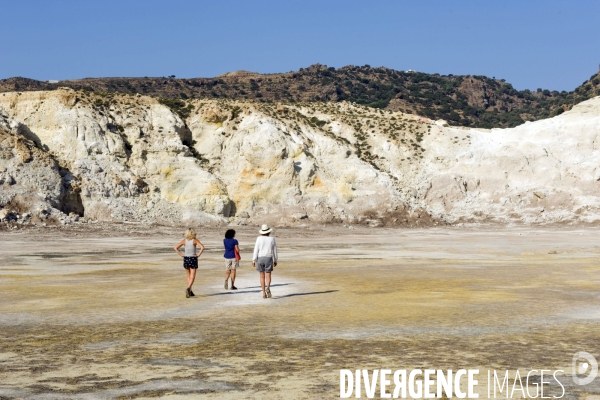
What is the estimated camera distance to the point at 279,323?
13266 mm

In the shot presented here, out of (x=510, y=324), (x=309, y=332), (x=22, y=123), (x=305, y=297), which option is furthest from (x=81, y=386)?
(x=22, y=123)

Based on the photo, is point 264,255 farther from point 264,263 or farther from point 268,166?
point 268,166

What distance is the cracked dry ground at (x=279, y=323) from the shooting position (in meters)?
8.91

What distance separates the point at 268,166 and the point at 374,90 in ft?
293

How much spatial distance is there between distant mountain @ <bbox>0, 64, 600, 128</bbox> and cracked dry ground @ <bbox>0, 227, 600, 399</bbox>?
81454mm

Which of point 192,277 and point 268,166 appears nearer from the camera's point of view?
point 192,277

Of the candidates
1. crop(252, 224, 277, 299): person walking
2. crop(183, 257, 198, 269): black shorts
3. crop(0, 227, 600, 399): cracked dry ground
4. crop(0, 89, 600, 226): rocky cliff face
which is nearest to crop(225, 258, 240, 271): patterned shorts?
crop(0, 227, 600, 399): cracked dry ground

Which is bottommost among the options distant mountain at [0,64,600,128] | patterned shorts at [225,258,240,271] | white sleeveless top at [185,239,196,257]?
patterned shorts at [225,258,240,271]

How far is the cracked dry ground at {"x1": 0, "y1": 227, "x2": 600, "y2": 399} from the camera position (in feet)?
29.2

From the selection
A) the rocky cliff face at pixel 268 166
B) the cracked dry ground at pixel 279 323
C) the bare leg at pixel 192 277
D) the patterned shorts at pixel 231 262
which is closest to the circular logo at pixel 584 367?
the cracked dry ground at pixel 279 323

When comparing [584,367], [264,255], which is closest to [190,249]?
[264,255]

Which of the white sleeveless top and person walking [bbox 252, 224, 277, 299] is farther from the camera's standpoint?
the white sleeveless top

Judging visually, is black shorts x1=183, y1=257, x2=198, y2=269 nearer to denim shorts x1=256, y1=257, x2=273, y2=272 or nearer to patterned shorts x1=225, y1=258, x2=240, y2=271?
patterned shorts x1=225, y1=258, x2=240, y2=271

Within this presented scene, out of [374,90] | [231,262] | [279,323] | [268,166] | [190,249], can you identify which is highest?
[374,90]
